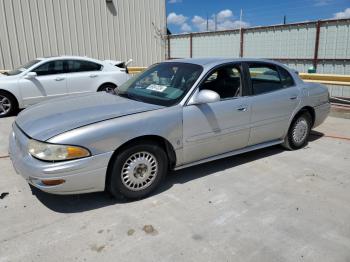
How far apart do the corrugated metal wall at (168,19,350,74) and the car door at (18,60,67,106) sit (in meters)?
6.79

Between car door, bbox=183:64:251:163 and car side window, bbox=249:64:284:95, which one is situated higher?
car side window, bbox=249:64:284:95

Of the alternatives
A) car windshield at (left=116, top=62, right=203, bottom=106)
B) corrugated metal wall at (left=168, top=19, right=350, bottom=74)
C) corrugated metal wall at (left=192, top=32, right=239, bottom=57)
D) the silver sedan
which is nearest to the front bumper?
the silver sedan

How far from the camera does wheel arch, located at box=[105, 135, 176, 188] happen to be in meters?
3.35

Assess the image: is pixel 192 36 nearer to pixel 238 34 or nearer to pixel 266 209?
pixel 238 34

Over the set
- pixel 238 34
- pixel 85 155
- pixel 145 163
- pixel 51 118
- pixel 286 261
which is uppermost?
pixel 238 34

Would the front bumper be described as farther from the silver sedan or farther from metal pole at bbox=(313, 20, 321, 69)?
metal pole at bbox=(313, 20, 321, 69)

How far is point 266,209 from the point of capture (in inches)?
135

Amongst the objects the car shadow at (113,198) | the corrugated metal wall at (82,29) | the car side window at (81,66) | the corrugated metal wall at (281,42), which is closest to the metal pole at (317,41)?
the corrugated metal wall at (281,42)

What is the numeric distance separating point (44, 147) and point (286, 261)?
7.63ft

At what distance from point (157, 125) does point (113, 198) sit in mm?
946

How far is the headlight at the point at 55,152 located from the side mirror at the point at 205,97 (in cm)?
142

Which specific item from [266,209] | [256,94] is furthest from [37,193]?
[256,94]

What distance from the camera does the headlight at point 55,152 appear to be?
3037 mm

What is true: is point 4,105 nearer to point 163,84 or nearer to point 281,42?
point 163,84
